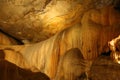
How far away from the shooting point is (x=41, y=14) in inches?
206

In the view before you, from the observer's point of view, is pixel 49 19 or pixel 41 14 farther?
pixel 49 19

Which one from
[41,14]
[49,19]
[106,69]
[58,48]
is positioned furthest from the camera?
[106,69]

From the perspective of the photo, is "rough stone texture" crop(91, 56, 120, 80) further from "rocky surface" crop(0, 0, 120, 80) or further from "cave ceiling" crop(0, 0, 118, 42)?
"cave ceiling" crop(0, 0, 118, 42)

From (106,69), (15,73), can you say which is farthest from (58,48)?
(106,69)

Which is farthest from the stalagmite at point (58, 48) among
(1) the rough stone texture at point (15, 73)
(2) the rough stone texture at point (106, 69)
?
(2) the rough stone texture at point (106, 69)

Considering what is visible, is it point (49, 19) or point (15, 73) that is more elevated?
point (49, 19)

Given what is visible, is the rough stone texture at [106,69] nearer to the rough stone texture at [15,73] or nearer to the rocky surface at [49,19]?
the rocky surface at [49,19]

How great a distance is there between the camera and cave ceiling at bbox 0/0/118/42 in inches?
193

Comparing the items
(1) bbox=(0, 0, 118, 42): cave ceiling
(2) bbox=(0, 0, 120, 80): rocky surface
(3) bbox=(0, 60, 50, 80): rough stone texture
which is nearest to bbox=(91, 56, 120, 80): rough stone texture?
(2) bbox=(0, 0, 120, 80): rocky surface

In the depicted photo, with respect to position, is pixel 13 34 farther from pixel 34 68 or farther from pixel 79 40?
pixel 79 40

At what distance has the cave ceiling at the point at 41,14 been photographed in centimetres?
491

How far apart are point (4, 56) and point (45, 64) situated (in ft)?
3.00

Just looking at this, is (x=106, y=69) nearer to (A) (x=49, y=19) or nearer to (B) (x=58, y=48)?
(B) (x=58, y=48)

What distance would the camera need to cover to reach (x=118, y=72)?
18.5 ft
